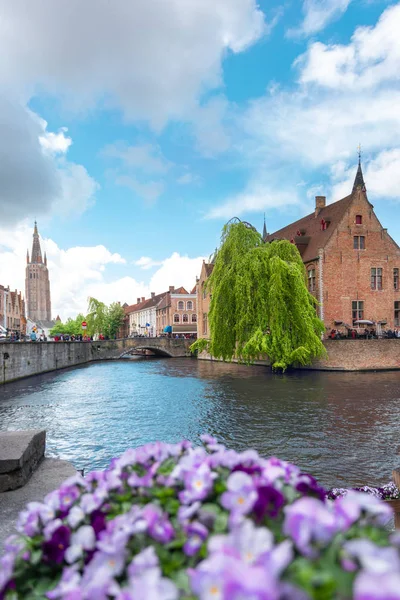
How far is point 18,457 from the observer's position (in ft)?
14.9

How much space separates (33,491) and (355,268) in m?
34.0

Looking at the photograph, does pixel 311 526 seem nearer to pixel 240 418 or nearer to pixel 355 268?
pixel 240 418

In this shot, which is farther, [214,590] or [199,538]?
[199,538]

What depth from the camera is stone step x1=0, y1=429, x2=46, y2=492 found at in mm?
4508

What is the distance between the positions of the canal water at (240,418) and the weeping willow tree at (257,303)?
6.58 ft

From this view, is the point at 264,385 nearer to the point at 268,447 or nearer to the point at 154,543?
the point at 268,447

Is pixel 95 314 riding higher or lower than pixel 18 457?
higher

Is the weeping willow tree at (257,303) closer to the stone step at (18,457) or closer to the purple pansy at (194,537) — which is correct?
the stone step at (18,457)

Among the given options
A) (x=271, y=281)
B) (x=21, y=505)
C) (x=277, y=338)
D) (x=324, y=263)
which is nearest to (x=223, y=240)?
(x=271, y=281)

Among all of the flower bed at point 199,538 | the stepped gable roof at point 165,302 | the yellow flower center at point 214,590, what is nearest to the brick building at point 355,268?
the flower bed at point 199,538

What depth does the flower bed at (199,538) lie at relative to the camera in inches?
39.6

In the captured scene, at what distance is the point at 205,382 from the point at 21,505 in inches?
821

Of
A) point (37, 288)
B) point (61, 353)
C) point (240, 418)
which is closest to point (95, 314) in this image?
point (61, 353)

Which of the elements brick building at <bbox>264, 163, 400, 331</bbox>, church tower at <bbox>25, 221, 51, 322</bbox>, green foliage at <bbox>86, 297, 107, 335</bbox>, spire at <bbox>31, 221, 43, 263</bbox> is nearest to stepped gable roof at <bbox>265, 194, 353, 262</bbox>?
brick building at <bbox>264, 163, 400, 331</bbox>
